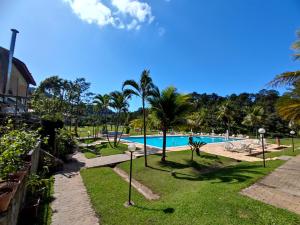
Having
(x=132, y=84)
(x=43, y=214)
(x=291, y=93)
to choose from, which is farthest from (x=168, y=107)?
(x=43, y=214)

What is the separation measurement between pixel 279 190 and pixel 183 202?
3590mm

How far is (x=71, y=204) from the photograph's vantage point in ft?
20.7

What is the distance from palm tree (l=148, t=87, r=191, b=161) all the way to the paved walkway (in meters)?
6.02

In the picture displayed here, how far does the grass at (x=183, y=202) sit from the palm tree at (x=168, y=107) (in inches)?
144

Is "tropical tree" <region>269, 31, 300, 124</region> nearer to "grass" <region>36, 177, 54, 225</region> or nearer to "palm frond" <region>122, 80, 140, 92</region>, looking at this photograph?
"palm frond" <region>122, 80, 140, 92</region>

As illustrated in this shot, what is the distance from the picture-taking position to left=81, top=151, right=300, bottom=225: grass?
476cm

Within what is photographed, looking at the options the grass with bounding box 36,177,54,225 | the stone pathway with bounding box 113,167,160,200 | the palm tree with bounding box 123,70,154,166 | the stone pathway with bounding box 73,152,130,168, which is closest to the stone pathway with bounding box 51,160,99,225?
the grass with bounding box 36,177,54,225

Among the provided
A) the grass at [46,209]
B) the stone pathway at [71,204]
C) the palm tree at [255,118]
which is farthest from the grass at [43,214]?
the palm tree at [255,118]

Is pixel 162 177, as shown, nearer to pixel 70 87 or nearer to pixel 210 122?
pixel 70 87

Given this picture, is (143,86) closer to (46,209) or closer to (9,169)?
(46,209)

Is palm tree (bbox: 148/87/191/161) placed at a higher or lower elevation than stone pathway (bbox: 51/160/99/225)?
higher

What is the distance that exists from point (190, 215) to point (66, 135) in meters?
11.6

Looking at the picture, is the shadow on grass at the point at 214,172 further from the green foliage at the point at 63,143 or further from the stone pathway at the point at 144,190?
the green foliage at the point at 63,143

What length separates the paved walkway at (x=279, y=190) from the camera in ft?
18.0
